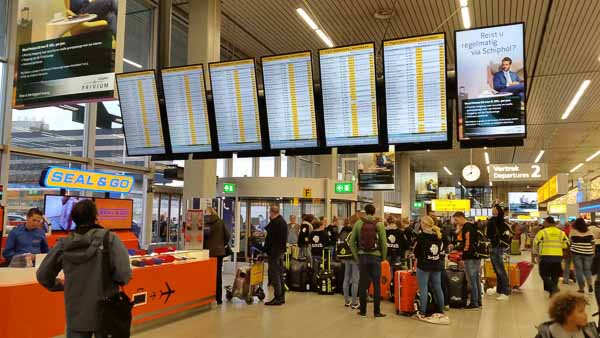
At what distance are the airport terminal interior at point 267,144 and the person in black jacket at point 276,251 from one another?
0.04 metres

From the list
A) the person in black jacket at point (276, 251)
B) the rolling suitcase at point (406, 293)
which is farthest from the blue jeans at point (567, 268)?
the person in black jacket at point (276, 251)

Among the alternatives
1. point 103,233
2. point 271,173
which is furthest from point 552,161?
point 103,233

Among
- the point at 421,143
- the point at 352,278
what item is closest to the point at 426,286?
the point at 352,278

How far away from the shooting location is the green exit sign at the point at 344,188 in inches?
587

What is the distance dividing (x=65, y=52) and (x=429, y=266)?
5319 mm

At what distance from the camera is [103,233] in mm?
3115

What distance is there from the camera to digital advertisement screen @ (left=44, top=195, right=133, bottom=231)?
27.4ft

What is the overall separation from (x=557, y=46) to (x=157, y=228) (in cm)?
1118

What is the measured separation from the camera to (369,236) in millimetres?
6754

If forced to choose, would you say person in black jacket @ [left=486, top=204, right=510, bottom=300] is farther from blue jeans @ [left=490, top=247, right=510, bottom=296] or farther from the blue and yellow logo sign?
the blue and yellow logo sign

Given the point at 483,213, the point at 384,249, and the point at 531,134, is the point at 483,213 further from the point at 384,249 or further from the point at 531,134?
the point at 384,249

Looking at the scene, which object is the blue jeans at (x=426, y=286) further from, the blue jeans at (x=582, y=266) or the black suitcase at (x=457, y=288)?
the blue jeans at (x=582, y=266)

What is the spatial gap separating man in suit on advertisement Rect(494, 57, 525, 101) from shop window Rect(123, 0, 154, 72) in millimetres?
9387

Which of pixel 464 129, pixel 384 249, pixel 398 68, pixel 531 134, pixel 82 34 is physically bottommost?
pixel 384 249
